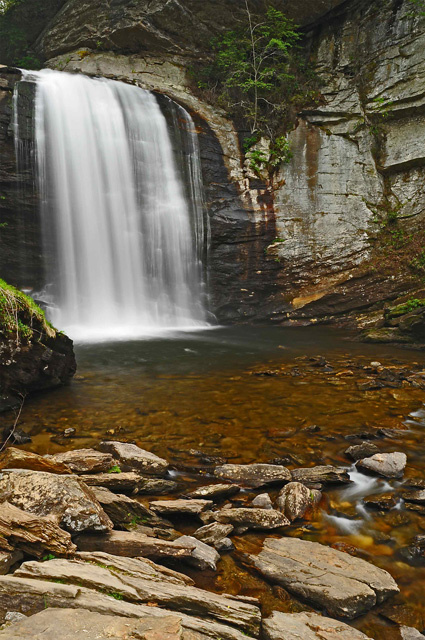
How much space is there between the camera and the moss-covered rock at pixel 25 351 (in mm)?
5855

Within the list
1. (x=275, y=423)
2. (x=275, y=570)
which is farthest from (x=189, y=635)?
(x=275, y=423)

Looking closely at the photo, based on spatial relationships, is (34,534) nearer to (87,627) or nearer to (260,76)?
(87,627)

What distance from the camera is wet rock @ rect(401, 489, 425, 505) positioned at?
3.34m

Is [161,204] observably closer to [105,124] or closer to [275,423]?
[105,124]

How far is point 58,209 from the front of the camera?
14.0 meters

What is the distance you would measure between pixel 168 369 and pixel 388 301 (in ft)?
33.1

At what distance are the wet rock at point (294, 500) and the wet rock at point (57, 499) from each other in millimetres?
1432

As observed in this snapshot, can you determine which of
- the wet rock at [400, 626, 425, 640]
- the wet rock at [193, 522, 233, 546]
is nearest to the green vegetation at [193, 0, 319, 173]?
the wet rock at [193, 522, 233, 546]

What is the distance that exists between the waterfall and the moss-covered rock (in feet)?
21.4

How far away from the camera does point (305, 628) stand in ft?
6.57

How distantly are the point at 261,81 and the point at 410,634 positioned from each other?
20.4 metres

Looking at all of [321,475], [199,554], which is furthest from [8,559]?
[321,475]

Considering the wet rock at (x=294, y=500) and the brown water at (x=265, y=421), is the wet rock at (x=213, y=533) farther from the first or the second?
the wet rock at (x=294, y=500)

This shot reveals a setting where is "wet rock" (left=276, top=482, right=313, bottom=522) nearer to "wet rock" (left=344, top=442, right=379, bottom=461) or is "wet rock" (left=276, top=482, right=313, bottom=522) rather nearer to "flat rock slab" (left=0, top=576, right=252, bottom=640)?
"wet rock" (left=344, top=442, right=379, bottom=461)
